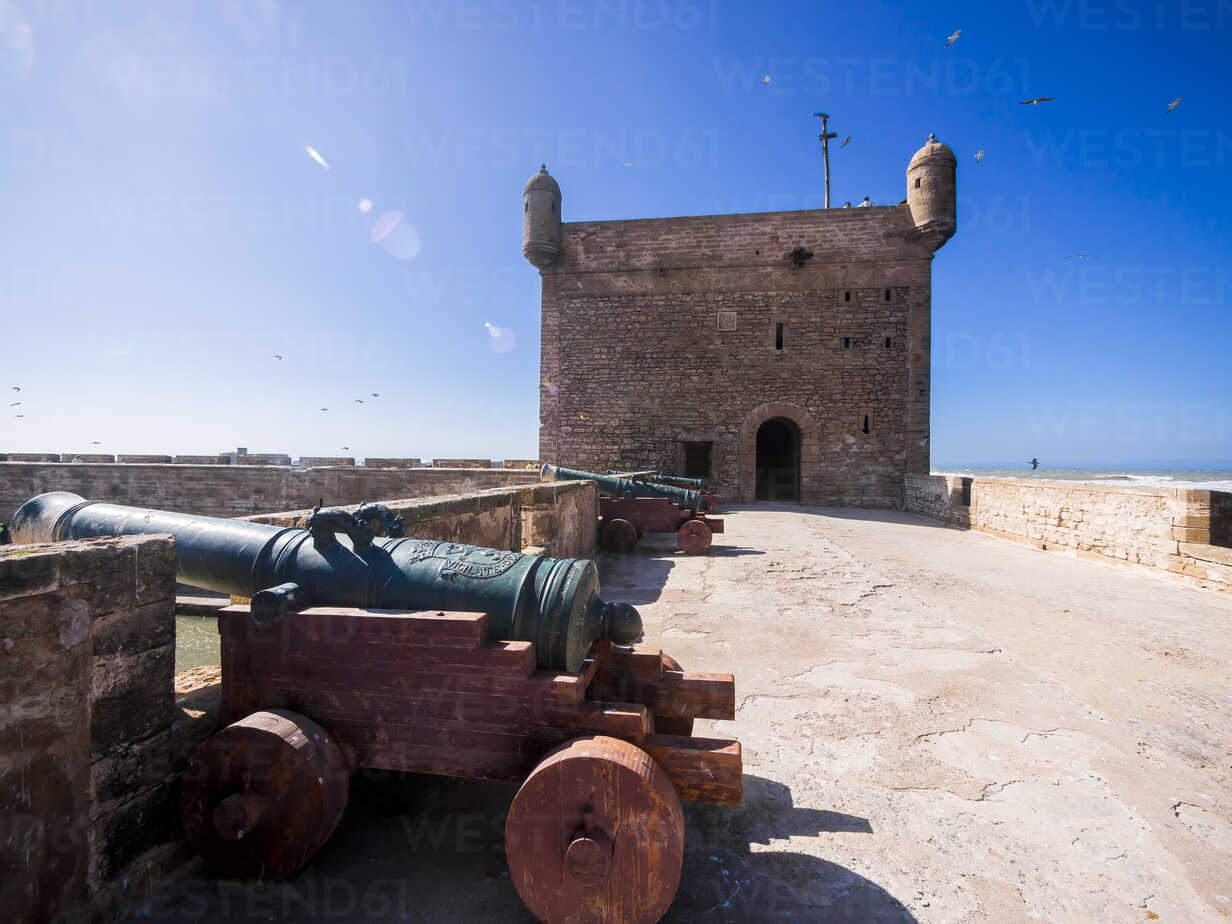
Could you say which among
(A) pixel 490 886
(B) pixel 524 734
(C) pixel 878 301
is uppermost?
(C) pixel 878 301

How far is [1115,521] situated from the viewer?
6.71 metres

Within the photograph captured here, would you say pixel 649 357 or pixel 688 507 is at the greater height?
pixel 649 357

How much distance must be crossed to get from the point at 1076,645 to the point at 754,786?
2.84 m

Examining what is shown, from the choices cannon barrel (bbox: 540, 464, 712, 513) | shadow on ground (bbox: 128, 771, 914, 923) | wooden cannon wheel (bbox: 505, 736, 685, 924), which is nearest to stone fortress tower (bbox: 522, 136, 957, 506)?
cannon barrel (bbox: 540, 464, 712, 513)

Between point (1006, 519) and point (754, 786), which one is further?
point (1006, 519)

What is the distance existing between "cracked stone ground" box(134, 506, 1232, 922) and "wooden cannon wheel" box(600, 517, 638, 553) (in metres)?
2.98

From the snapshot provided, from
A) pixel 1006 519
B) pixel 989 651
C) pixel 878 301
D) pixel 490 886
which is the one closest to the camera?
pixel 490 886

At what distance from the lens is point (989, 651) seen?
11.4 feet

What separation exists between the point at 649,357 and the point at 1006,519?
333 inches

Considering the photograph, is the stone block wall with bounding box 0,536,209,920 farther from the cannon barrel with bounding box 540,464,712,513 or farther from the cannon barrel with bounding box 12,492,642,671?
the cannon barrel with bounding box 540,464,712,513

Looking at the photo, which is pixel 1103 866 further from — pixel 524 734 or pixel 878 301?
pixel 878 301

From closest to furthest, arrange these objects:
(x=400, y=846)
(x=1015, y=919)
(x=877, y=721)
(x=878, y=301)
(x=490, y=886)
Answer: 1. (x=1015, y=919)
2. (x=490, y=886)
3. (x=400, y=846)
4. (x=877, y=721)
5. (x=878, y=301)

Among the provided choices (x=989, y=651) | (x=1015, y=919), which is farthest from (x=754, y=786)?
(x=989, y=651)

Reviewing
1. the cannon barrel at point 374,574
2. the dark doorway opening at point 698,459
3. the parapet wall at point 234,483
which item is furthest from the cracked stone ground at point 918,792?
the dark doorway opening at point 698,459
